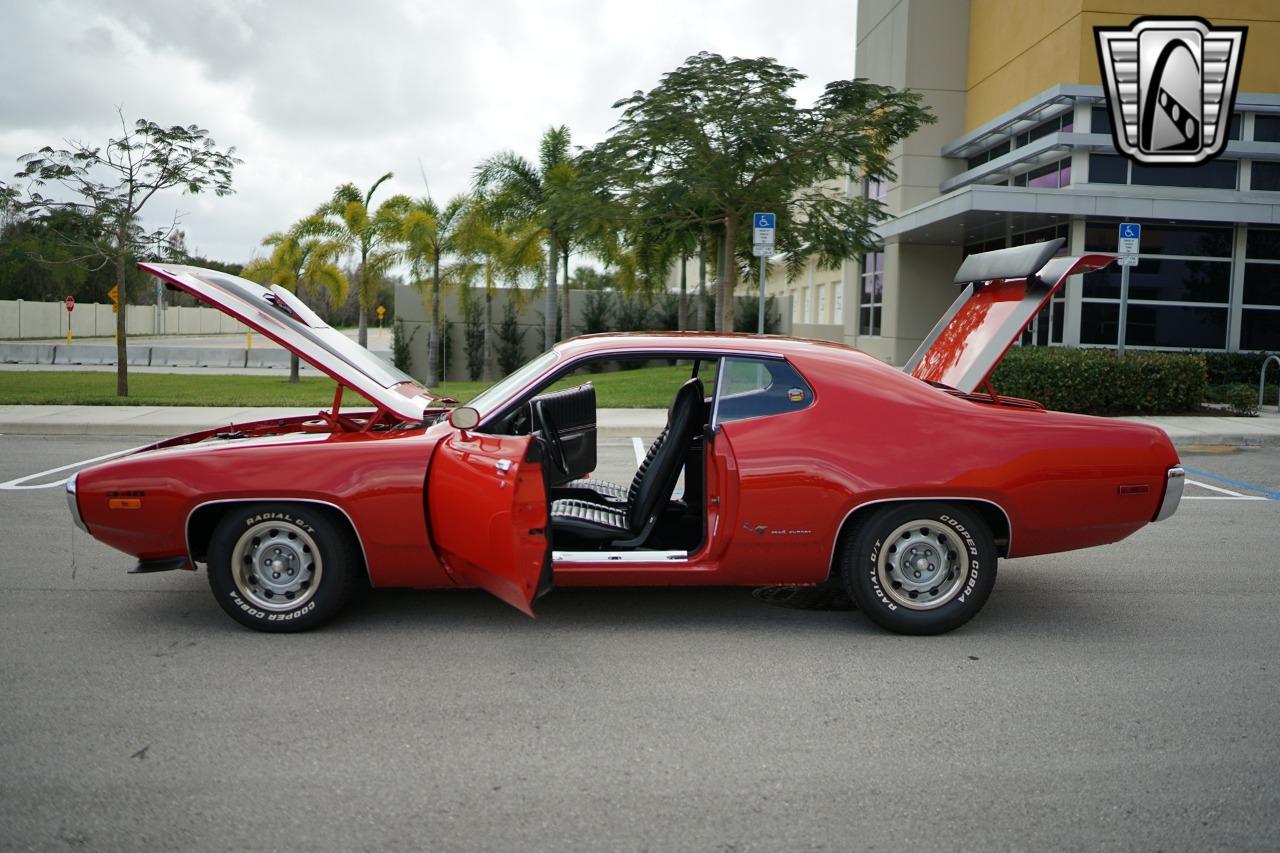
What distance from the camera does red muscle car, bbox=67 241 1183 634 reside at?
4930 millimetres

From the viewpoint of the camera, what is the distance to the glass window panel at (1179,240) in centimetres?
2222

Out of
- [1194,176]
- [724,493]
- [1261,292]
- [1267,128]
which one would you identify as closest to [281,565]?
[724,493]

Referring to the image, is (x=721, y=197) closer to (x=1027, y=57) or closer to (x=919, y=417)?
(x=1027, y=57)

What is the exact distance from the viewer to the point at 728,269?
20.7 meters

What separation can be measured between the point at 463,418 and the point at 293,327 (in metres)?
1.17

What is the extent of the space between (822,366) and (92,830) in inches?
143

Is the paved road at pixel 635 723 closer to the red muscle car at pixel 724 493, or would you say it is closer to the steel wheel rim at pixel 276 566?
the steel wheel rim at pixel 276 566

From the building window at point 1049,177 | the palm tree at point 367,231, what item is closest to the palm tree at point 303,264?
the palm tree at point 367,231

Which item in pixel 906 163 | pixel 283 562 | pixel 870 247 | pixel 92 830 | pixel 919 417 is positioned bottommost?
pixel 92 830

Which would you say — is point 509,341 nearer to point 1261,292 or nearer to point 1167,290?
point 1167,290

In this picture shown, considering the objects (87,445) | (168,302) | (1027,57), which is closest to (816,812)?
(87,445)

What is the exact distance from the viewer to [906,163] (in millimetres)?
28734

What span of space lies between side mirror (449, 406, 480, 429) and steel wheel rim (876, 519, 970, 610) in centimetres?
206

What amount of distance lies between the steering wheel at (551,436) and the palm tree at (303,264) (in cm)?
2510
